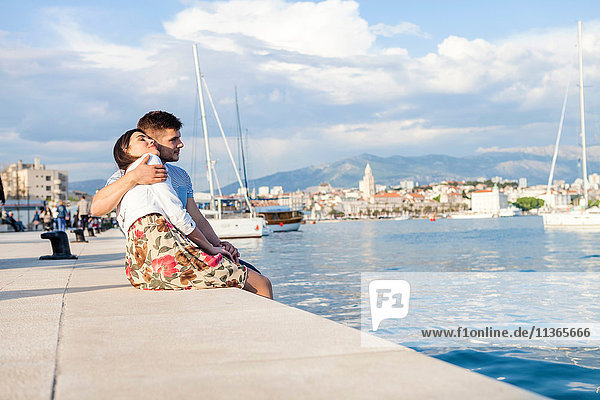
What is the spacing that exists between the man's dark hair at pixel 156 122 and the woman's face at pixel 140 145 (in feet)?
0.28

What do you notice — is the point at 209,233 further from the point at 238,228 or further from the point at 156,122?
the point at 238,228

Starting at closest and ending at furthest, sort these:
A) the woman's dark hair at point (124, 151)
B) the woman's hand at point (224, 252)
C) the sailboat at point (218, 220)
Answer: the woman's hand at point (224, 252) → the woman's dark hair at point (124, 151) → the sailboat at point (218, 220)

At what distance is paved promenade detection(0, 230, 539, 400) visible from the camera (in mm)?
1662

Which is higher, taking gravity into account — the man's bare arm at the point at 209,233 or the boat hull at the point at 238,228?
the man's bare arm at the point at 209,233

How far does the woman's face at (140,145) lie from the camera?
3.92 meters

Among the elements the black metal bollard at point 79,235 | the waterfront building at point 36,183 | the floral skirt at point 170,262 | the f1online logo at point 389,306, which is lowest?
the f1online logo at point 389,306

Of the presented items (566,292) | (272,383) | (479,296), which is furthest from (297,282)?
(272,383)

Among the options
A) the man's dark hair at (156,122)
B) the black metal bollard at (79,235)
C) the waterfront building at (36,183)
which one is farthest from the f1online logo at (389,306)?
the waterfront building at (36,183)

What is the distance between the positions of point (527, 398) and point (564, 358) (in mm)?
3208

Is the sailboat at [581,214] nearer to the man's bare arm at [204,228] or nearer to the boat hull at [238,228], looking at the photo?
the boat hull at [238,228]

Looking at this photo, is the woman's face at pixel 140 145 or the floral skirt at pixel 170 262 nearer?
the floral skirt at pixel 170 262

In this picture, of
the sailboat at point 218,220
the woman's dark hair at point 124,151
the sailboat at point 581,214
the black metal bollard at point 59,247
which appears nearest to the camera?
the woman's dark hair at point 124,151

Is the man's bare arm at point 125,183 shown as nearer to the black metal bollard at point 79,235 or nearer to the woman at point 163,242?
the woman at point 163,242

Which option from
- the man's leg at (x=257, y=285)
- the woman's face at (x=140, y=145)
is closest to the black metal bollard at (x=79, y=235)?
the woman's face at (x=140, y=145)
